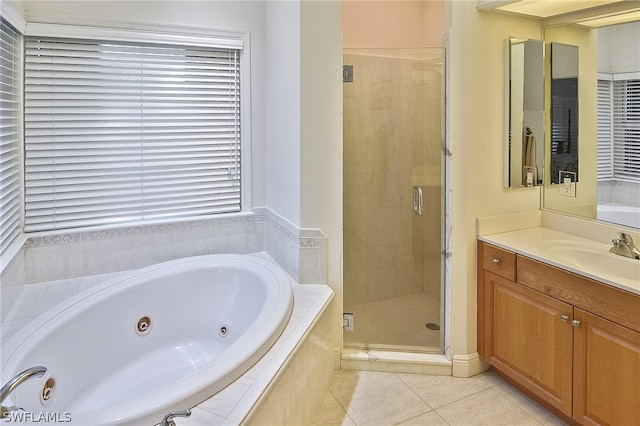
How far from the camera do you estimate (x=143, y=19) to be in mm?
2539

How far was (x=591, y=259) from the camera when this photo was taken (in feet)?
6.92

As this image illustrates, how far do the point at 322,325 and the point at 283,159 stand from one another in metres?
1.05

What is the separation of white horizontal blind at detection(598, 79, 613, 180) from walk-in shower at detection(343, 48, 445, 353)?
815 millimetres

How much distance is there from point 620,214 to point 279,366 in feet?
6.20

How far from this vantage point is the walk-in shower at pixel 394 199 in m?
2.56

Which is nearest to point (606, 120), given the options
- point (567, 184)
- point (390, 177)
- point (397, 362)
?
point (567, 184)

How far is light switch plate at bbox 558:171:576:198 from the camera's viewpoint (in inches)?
95.7

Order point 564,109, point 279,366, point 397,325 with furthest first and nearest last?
point 397,325 < point 564,109 < point 279,366

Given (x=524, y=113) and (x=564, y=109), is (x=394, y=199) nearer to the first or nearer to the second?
(x=524, y=113)

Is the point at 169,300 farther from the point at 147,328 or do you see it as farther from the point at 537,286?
the point at 537,286

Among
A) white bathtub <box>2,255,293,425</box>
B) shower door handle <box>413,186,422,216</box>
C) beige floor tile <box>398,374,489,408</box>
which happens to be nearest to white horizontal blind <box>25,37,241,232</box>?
white bathtub <box>2,255,293,425</box>

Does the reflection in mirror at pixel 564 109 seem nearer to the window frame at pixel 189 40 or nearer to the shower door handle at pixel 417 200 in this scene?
the shower door handle at pixel 417 200

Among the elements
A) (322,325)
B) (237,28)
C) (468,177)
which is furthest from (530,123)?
(237,28)

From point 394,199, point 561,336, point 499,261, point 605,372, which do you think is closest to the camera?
point 605,372
